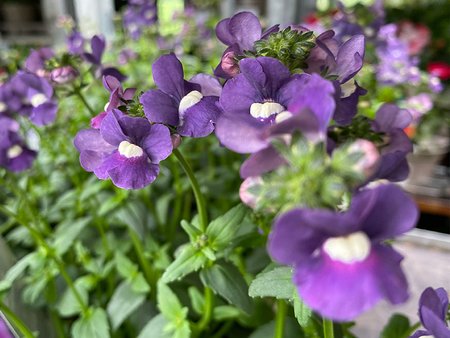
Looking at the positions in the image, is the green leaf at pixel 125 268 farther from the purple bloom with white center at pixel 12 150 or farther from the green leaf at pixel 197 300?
the purple bloom with white center at pixel 12 150

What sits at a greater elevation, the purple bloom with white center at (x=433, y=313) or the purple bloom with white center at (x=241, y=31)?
the purple bloom with white center at (x=241, y=31)

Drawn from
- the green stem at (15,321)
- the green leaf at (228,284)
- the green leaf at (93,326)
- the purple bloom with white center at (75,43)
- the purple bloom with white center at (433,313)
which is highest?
the purple bloom with white center at (75,43)

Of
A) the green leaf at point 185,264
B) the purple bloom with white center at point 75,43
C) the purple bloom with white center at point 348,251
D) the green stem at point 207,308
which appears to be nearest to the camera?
the purple bloom with white center at point 348,251

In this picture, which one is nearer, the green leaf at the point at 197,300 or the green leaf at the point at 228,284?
the green leaf at the point at 228,284

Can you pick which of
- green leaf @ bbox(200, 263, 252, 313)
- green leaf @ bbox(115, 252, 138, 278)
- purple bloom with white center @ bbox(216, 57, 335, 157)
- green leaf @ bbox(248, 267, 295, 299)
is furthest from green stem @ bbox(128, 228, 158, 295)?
purple bloom with white center @ bbox(216, 57, 335, 157)

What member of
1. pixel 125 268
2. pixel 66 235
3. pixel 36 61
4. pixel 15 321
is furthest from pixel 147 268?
pixel 36 61

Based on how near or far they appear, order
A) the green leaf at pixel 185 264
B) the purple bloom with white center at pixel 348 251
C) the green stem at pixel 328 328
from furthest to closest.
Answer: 1. the green leaf at pixel 185 264
2. the green stem at pixel 328 328
3. the purple bloom with white center at pixel 348 251

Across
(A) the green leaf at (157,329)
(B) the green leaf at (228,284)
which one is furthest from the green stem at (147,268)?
(B) the green leaf at (228,284)

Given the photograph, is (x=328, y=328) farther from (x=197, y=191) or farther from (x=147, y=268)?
(x=147, y=268)
